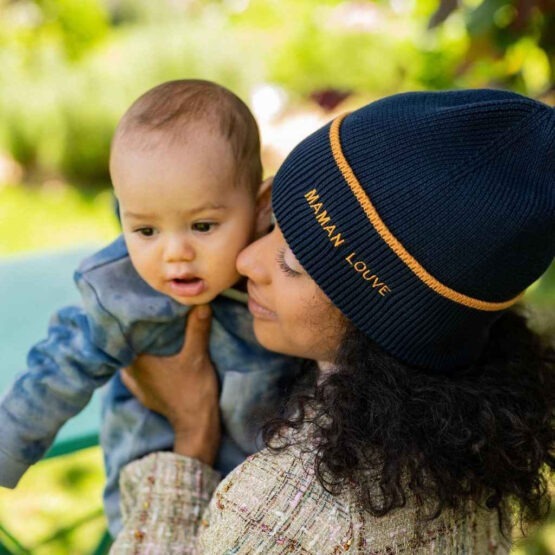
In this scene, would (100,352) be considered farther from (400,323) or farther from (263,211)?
(400,323)

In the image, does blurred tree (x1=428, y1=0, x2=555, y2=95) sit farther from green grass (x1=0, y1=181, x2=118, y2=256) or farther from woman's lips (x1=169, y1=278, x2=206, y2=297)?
green grass (x1=0, y1=181, x2=118, y2=256)

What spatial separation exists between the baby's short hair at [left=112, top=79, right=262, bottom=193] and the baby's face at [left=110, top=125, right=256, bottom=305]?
0.08ft

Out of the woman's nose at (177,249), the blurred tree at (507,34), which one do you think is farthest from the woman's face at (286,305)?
the blurred tree at (507,34)

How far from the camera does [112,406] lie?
6.84ft

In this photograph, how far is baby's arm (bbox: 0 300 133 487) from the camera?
183cm

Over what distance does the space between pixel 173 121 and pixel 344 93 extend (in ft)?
24.2

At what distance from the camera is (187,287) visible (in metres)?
1.77

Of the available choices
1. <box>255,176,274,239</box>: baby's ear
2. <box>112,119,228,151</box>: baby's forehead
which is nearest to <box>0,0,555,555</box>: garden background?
<box>255,176,274,239</box>: baby's ear

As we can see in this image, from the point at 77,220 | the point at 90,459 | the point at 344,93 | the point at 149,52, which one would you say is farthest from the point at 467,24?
the point at 344,93

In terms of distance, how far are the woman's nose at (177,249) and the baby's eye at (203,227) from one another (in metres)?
0.04

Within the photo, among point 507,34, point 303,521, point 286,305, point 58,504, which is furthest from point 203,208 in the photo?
point 58,504

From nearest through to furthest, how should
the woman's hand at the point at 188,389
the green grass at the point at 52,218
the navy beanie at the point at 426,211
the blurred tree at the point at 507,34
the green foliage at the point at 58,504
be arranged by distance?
the navy beanie at the point at 426,211 < the woman's hand at the point at 188,389 < the blurred tree at the point at 507,34 < the green foliage at the point at 58,504 < the green grass at the point at 52,218

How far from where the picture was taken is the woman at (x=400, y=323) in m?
1.48

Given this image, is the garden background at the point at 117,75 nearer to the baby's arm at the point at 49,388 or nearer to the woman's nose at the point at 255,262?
the baby's arm at the point at 49,388
